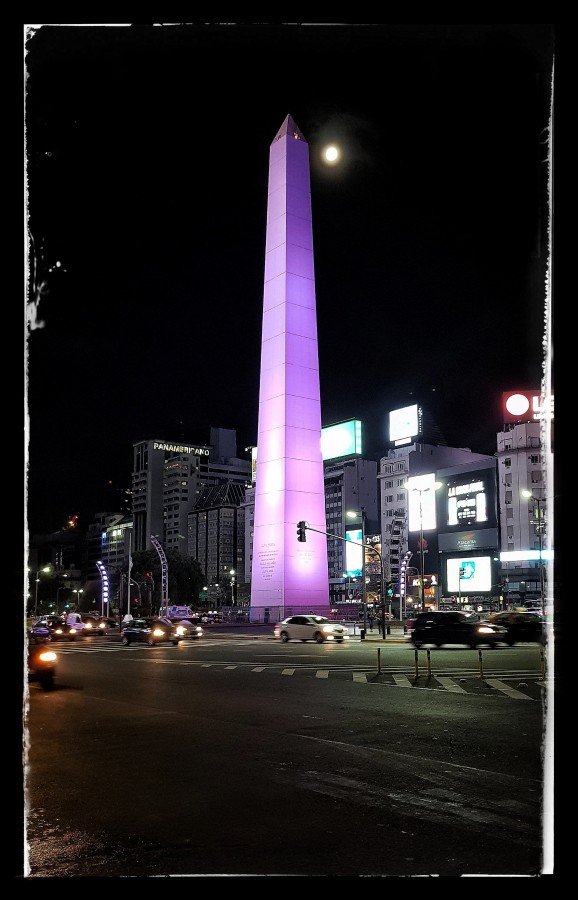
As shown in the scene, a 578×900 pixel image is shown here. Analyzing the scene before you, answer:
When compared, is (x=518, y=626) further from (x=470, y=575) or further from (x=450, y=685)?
(x=470, y=575)

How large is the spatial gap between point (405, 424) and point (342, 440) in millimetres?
21523

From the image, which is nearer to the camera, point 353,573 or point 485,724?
point 485,724

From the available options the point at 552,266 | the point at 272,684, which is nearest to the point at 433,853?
the point at 552,266

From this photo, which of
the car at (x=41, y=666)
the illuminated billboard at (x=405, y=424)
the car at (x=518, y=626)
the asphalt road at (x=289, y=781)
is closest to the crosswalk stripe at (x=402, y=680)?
the asphalt road at (x=289, y=781)

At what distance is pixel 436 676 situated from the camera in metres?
19.9

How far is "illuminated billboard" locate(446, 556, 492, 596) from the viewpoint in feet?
376

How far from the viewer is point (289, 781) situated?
7848mm

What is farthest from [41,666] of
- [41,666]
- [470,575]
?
[470,575]

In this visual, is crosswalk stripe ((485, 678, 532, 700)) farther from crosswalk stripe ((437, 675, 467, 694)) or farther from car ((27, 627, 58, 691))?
car ((27, 627, 58, 691))

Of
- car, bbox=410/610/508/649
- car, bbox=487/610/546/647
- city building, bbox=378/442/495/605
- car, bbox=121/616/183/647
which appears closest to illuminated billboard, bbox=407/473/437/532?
city building, bbox=378/442/495/605

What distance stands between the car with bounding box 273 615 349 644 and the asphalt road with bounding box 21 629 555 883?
72.3 ft

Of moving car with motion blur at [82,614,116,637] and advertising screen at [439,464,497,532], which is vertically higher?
advertising screen at [439,464,497,532]
